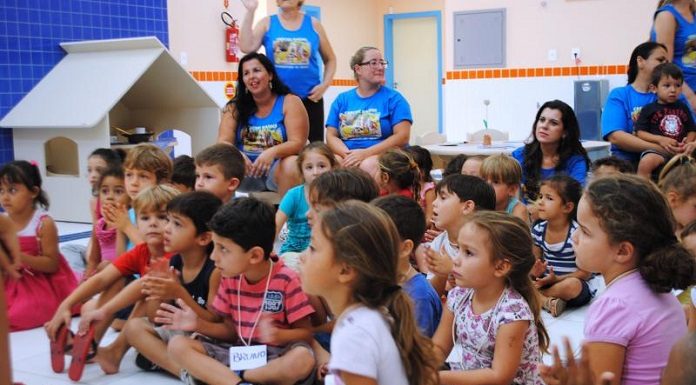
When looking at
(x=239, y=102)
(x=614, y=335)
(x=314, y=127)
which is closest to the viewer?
(x=614, y=335)

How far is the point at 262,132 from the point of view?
4.56 meters

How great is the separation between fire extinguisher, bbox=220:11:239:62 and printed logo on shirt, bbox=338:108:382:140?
161 inches

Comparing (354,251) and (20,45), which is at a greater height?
(20,45)

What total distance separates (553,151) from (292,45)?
1.70 metres

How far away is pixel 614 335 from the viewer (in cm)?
173

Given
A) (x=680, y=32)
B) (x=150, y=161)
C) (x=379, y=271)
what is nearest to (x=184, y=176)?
(x=150, y=161)

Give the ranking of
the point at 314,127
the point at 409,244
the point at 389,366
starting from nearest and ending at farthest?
the point at 389,366
the point at 409,244
the point at 314,127

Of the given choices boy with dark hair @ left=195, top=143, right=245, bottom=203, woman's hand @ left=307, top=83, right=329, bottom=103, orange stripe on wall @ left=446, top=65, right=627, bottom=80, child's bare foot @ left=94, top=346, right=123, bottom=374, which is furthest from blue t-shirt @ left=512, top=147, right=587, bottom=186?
orange stripe on wall @ left=446, top=65, right=627, bottom=80

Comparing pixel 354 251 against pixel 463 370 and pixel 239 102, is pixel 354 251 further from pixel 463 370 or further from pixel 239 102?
pixel 239 102

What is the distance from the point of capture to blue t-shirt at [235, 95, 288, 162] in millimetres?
4543

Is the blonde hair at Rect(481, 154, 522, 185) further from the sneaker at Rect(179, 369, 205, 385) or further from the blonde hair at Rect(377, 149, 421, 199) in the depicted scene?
the sneaker at Rect(179, 369, 205, 385)

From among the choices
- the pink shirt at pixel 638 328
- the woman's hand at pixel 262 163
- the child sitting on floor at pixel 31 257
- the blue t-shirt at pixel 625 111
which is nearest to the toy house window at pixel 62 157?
the woman's hand at pixel 262 163

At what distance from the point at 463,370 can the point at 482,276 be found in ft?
0.89

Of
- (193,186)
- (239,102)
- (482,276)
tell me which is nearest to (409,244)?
(482,276)
